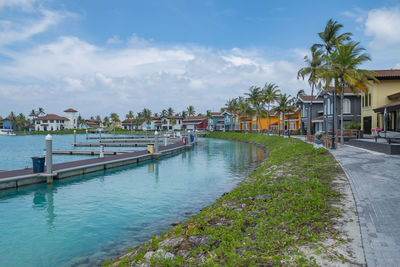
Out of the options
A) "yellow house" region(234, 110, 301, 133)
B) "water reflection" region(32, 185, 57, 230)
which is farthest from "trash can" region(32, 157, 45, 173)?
"yellow house" region(234, 110, 301, 133)

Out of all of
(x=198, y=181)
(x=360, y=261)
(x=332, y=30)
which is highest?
(x=332, y=30)

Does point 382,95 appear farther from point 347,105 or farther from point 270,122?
point 270,122

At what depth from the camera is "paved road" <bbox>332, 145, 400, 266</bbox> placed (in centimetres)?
524

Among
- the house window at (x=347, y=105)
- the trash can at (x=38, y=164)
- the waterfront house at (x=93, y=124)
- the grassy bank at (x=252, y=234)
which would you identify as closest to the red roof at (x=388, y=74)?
the house window at (x=347, y=105)

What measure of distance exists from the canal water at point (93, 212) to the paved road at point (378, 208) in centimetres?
605

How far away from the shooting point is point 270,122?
84.4 m

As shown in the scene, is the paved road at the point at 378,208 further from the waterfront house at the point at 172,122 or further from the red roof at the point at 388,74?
the waterfront house at the point at 172,122

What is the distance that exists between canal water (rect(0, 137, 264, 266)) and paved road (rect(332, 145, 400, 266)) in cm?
605

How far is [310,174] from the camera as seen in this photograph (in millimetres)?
13750

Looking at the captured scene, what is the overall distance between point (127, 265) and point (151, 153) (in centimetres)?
2462

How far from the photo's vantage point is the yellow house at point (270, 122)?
219ft

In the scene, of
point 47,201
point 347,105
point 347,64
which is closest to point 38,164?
point 47,201

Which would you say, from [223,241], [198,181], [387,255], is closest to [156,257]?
[223,241]

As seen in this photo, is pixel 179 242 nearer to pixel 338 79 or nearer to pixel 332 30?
pixel 338 79
